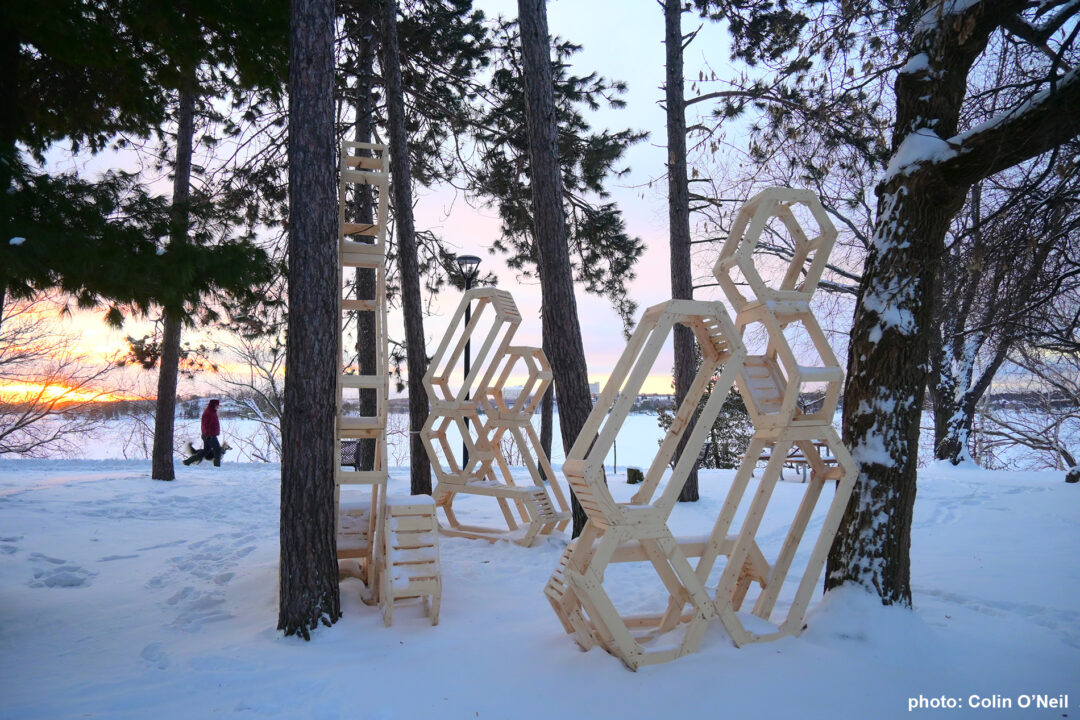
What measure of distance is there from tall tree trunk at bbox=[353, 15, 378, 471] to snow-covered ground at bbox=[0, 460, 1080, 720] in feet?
13.4

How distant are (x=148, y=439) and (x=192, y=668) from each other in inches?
1157

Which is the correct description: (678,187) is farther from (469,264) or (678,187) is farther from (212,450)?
(212,450)

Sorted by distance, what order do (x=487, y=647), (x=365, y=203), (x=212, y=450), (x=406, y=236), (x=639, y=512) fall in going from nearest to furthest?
(x=639, y=512) < (x=487, y=647) < (x=406, y=236) < (x=365, y=203) < (x=212, y=450)

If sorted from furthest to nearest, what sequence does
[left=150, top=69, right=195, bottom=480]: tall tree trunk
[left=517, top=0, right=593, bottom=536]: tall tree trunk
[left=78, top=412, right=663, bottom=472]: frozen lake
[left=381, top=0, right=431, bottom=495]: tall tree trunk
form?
[left=78, top=412, right=663, bottom=472]: frozen lake, [left=150, top=69, right=195, bottom=480]: tall tree trunk, [left=381, top=0, right=431, bottom=495]: tall tree trunk, [left=517, top=0, right=593, bottom=536]: tall tree trunk

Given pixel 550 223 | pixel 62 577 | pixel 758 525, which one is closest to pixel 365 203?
pixel 550 223

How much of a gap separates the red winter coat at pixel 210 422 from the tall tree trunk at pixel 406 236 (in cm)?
746

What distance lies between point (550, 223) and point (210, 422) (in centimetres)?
1143

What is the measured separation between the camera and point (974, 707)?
328 centimetres

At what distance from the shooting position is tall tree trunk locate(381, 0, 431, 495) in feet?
30.0

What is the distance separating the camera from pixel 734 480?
3.95 meters

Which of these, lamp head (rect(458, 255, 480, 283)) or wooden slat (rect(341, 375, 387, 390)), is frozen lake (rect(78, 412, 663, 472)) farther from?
wooden slat (rect(341, 375, 387, 390))

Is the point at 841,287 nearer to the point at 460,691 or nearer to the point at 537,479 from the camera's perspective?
the point at 537,479

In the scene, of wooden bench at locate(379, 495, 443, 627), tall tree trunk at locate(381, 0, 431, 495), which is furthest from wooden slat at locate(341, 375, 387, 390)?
tall tree trunk at locate(381, 0, 431, 495)

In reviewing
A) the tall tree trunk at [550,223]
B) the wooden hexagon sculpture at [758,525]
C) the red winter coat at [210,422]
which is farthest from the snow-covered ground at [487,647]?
the red winter coat at [210,422]
